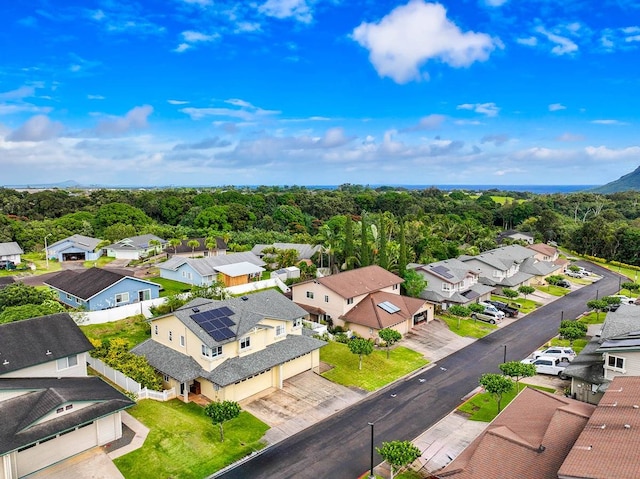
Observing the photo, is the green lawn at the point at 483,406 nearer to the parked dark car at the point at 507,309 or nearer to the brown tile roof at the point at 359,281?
the brown tile roof at the point at 359,281

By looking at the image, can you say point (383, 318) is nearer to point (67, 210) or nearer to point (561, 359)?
point (561, 359)

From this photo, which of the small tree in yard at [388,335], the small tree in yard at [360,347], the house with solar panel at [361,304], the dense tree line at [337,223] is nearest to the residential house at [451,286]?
the dense tree line at [337,223]

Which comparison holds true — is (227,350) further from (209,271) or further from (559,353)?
(209,271)

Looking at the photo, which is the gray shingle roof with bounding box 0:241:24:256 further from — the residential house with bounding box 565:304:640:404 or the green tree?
the residential house with bounding box 565:304:640:404

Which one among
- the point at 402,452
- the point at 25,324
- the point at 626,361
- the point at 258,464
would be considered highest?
the point at 25,324

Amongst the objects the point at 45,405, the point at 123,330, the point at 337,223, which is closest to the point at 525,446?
the point at 45,405

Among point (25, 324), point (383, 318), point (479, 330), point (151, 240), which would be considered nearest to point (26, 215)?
point (151, 240)
